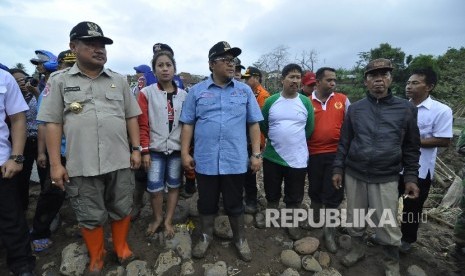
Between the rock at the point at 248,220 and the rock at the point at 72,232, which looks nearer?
the rock at the point at 72,232

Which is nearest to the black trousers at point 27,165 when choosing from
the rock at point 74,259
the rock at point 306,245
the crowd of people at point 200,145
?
the crowd of people at point 200,145

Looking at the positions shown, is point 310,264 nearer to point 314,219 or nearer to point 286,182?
point 314,219

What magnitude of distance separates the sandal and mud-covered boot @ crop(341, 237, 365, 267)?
3.43 m

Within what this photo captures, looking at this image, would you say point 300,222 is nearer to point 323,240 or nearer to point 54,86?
point 323,240

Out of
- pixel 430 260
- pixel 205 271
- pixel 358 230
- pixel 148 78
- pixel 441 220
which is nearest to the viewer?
pixel 205 271

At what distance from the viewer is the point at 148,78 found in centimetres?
409

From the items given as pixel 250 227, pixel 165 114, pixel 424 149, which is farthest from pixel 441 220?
pixel 165 114

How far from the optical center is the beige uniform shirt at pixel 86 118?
260 cm

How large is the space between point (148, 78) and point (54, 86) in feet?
5.23

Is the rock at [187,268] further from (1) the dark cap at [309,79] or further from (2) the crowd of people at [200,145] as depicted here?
(1) the dark cap at [309,79]

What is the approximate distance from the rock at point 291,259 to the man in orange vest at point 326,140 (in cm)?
47

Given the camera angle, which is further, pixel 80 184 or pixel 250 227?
pixel 250 227

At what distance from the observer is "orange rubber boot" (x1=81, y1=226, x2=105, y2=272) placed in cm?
285

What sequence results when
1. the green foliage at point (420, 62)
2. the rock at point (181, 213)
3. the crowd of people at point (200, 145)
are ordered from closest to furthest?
the crowd of people at point (200, 145) < the rock at point (181, 213) < the green foliage at point (420, 62)
